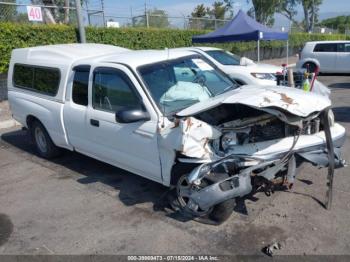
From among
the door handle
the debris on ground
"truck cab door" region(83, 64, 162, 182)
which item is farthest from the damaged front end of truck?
the door handle

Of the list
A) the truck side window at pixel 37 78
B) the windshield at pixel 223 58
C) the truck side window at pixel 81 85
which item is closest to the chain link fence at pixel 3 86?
the truck side window at pixel 37 78

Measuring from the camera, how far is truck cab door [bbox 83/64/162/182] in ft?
13.7

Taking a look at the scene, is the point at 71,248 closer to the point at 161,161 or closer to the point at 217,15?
the point at 161,161

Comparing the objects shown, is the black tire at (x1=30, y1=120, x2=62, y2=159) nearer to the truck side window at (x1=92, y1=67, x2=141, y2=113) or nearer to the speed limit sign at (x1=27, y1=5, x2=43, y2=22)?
the truck side window at (x1=92, y1=67, x2=141, y2=113)

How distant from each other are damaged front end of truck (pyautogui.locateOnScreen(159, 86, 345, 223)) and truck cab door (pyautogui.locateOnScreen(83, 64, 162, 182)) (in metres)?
0.25

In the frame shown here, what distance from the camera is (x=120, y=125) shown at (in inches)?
176

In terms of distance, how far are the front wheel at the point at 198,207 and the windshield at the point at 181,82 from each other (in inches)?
34.3

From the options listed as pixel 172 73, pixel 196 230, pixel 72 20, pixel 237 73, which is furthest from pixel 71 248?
pixel 72 20

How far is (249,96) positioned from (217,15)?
41.1 m

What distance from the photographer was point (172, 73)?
4.63 metres

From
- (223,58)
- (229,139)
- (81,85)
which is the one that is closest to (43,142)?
(81,85)

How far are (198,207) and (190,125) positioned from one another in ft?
2.77

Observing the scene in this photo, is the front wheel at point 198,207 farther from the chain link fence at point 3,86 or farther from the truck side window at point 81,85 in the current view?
the chain link fence at point 3,86

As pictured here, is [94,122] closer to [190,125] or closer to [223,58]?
[190,125]
